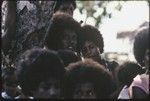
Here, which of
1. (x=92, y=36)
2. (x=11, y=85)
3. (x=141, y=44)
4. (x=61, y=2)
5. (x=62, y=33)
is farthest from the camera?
(x=92, y=36)

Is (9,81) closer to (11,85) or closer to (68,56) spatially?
(11,85)

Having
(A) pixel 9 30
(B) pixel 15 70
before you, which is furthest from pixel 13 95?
(A) pixel 9 30

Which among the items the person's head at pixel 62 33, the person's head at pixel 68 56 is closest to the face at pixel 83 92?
the person's head at pixel 68 56

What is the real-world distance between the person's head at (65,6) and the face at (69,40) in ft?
0.54

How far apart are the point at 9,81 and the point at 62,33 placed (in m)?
0.34

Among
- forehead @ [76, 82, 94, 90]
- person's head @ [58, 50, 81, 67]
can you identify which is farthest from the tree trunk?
forehead @ [76, 82, 94, 90]

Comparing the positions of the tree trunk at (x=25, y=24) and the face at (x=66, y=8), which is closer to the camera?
the tree trunk at (x=25, y=24)

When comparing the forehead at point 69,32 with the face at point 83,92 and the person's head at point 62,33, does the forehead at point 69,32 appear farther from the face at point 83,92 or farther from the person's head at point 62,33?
the face at point 83,92

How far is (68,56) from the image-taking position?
210cm

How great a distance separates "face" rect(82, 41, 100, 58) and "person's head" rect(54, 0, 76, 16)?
199 millimetres

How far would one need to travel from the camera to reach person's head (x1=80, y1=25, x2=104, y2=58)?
230cm

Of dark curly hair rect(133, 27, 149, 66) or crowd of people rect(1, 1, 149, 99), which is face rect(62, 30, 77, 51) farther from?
dark curly hair rect(133, 27, 149, 66)

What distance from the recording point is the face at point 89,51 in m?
2.29

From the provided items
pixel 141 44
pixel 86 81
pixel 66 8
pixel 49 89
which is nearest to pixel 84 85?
pixel 86 81
